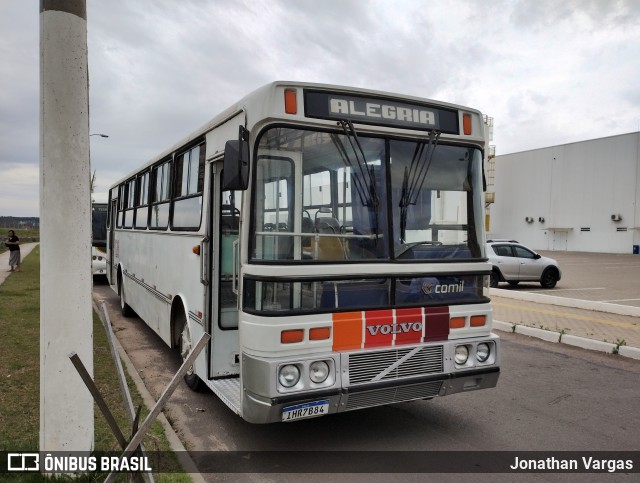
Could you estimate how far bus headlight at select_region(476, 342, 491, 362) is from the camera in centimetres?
502

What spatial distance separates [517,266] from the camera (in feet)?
57.6

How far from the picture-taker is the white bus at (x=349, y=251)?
4.25 meters

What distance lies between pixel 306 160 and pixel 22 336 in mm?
6583

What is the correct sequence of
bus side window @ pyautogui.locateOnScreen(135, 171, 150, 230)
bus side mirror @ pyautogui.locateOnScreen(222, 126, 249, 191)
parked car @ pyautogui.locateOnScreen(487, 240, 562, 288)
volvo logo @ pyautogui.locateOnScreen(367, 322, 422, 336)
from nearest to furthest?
1. bus side mirror @ pyautogui.locateOnScreen(222, 126, 249, 191)
2. volvo logo @ pyautogui.locateOnScreen(367, 322, 422, 336)
3. bus side window @ pyautogui.locateOnScreen(135, 171, 150, 230)
4. parked car @ pyautogui.locateOnScreen(487, 240, 562, 288)

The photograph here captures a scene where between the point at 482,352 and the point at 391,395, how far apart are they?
1080 mm

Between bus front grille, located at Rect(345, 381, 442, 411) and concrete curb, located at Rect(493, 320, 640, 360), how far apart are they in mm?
5274

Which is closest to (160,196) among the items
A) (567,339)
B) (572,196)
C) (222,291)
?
(222,291)

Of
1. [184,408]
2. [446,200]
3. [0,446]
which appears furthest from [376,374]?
[0,446]

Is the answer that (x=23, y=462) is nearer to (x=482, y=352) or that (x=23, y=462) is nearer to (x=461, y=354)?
(x=461, y=354)

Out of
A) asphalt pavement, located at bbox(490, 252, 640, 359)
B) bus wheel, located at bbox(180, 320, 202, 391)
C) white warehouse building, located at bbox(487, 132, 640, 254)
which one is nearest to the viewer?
bus wheel, located at bbox(180, 320, 202, 391)

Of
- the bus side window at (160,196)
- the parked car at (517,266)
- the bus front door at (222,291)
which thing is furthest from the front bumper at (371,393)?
the parked car at (517,266)

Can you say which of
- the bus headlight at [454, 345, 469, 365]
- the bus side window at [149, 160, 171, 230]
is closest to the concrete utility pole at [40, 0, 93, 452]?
the bus headlight at [454, 345, 469, 365]

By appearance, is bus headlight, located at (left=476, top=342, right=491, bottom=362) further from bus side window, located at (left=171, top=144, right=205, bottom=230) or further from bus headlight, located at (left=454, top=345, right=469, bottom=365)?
bus side window, located at (left=171, top=144, right=205, bottom=230)

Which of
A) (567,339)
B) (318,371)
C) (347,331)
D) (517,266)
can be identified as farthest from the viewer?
(517,266)
